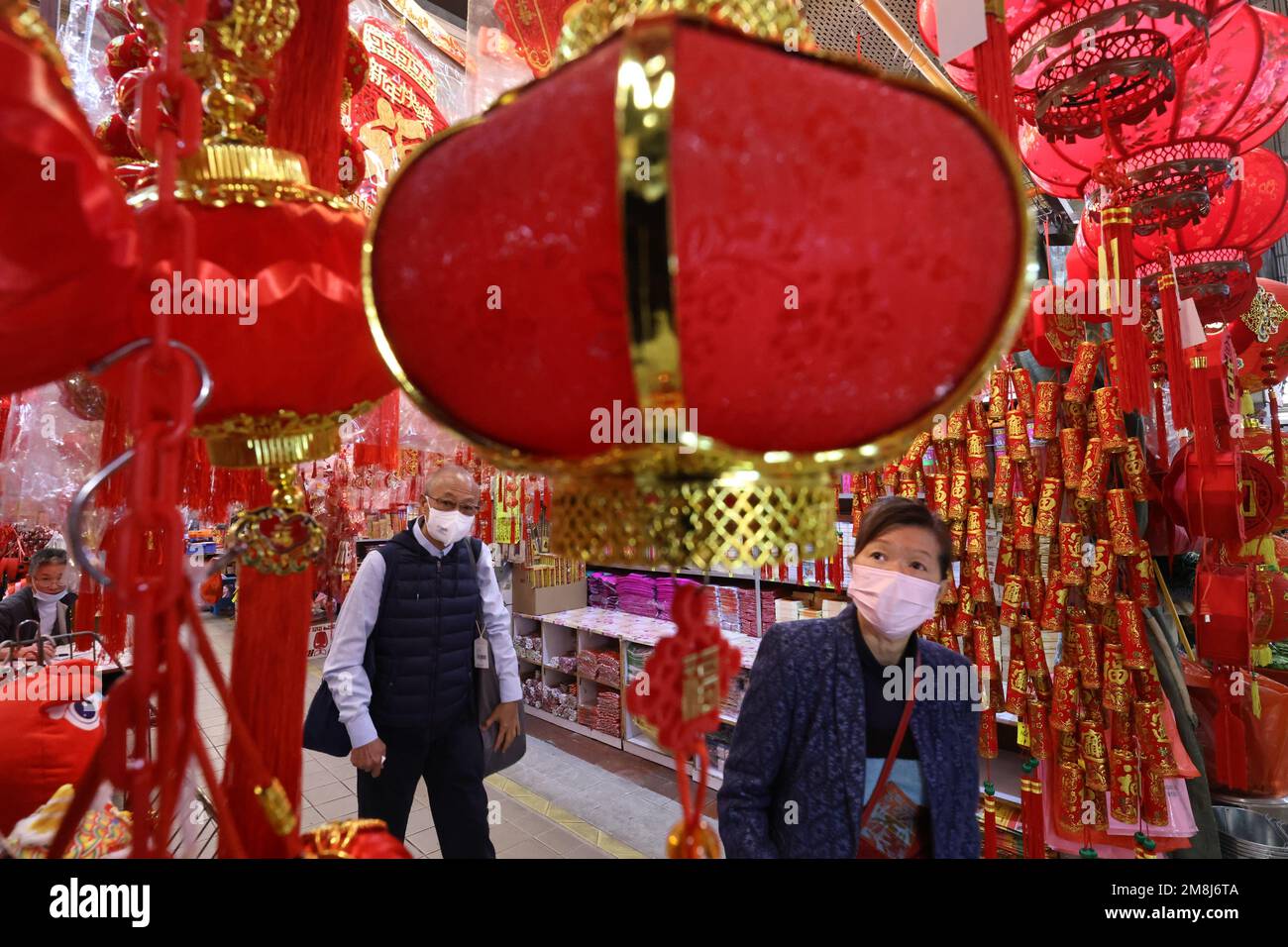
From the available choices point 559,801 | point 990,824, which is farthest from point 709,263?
point 559,801

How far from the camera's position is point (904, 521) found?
124 cm

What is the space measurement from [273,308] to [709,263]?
1.02 feet

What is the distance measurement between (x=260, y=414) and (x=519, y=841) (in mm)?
2982

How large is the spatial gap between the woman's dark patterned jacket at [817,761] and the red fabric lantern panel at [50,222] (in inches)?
42.9

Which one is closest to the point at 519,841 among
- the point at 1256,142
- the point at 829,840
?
the point at 829,840

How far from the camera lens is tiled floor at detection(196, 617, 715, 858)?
2.81 meters

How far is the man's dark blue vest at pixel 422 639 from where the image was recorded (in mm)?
1875

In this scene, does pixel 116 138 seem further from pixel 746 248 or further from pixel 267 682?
pixel 746 248

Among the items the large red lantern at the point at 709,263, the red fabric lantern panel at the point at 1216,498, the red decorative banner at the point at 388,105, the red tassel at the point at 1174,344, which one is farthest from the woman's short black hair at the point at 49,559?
the red fabric lantern panel at the point at 1216,498

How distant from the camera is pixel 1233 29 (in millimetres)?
1263

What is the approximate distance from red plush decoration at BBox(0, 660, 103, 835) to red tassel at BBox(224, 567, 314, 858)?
838 mm

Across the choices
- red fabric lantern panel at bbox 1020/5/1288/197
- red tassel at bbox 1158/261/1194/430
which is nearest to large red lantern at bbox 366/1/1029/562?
red fabric lantern panel at bbox 1020/5/1288/197

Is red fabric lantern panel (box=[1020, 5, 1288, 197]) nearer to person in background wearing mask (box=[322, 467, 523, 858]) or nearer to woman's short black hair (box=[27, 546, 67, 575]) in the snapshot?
person in background wearing mask (box=[322, 467, 523, 858])

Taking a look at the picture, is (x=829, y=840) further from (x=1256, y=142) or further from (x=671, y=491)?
(x=1256, y=142)
